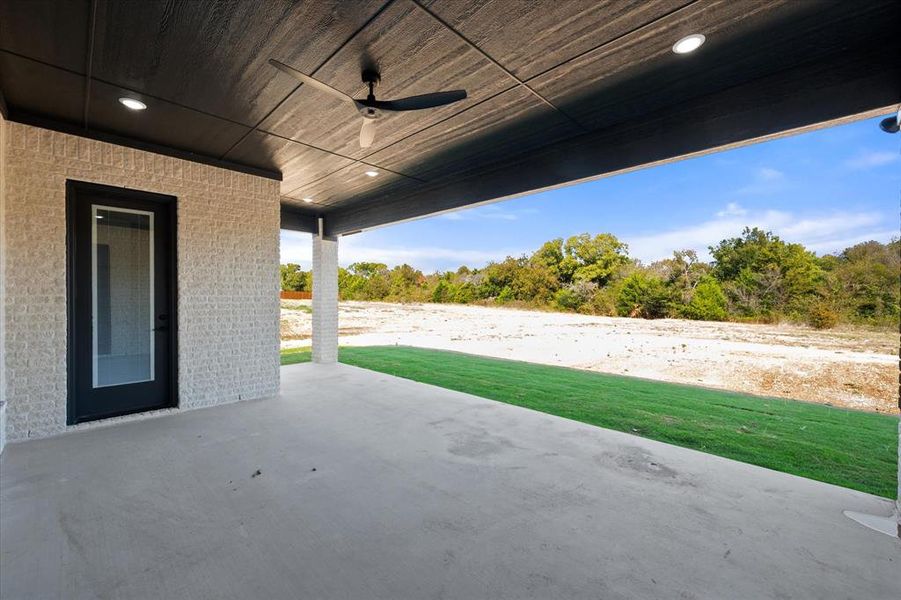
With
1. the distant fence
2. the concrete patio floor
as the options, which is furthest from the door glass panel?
the distant fence

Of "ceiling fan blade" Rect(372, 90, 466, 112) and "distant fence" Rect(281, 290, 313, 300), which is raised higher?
"ceiling fan blade" Rect(372, 90, 466, 112)

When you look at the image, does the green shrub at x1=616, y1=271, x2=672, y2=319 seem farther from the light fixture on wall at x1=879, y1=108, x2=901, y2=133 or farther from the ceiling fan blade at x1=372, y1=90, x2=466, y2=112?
the ceiling fan blade at x1=372, y1=90, x2=466, y2=112

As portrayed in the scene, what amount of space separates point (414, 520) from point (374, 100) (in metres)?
2.74

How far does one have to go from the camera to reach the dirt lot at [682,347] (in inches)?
251

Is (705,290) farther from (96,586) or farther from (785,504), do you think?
(96,586)

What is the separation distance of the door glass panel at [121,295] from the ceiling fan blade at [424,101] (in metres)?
3.43

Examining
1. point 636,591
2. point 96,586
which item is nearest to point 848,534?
point 636,591

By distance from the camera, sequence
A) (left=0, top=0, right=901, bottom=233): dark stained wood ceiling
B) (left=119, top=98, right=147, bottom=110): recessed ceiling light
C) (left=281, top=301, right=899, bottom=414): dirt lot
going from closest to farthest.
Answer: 1. (left=0, top=0, right=901, bottom=233): dark stained wood ceiling
2. (left=119, top=98, right=147, bottom=110): recessed ceiling light
3. (left=281, top=301, right=899, bottom=414): dirt lot

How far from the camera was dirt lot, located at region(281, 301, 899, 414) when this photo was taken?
6.37m

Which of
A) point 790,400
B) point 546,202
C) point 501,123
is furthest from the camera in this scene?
point 546,202

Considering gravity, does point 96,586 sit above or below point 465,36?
below

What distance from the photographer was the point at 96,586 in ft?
5.44

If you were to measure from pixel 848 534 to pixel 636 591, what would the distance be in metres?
1.49

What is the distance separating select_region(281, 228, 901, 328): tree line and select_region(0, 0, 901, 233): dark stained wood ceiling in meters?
1.68
